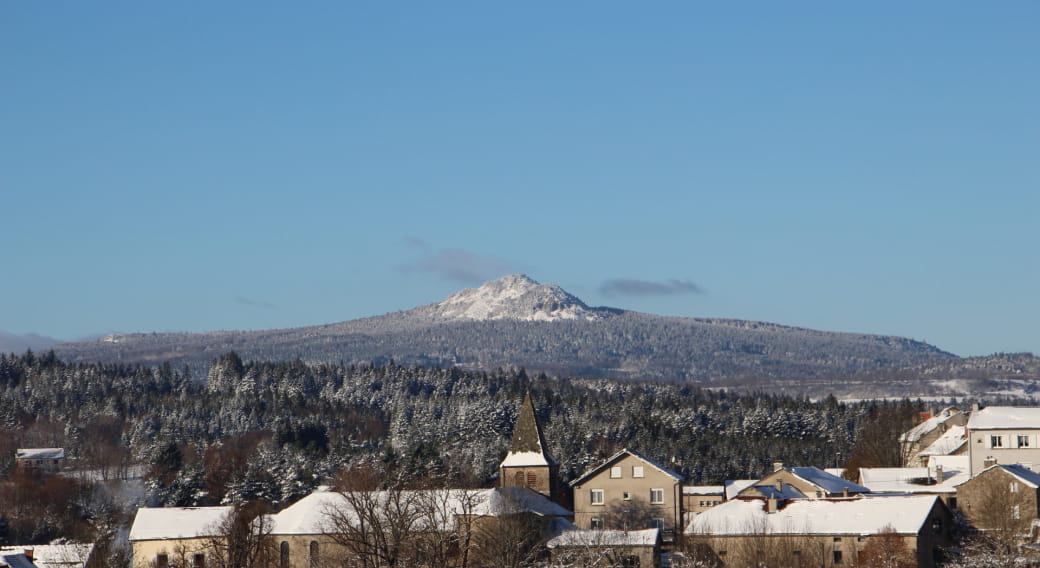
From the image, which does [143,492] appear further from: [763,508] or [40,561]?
[763,508]

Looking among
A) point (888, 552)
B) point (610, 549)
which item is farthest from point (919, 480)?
point (610, 549)

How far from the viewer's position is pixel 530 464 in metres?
94.9

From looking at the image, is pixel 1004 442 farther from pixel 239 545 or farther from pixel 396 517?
pixel 239 545

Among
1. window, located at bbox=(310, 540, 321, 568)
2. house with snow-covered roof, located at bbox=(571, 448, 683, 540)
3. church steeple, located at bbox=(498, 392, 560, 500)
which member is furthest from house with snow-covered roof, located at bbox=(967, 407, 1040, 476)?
window, located at bbox=(310, 540, 321, 568)

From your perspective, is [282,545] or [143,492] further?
[143,492]

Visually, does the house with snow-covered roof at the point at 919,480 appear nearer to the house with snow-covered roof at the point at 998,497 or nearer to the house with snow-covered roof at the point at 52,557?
the house with snow-covered roof at the point at 998,497

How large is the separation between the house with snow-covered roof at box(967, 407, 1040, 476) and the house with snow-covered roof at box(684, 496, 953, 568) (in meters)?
20.7

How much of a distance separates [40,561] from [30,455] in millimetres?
100186

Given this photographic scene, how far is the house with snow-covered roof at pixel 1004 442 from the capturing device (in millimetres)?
98812

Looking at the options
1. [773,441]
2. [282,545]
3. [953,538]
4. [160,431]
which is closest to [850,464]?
[773,441]

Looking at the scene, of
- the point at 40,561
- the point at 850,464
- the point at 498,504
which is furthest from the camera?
the point at 850,464

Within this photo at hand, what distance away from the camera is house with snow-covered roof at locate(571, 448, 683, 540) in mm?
92188

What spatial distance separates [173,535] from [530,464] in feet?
68.0

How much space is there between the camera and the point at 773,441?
17350 cm
